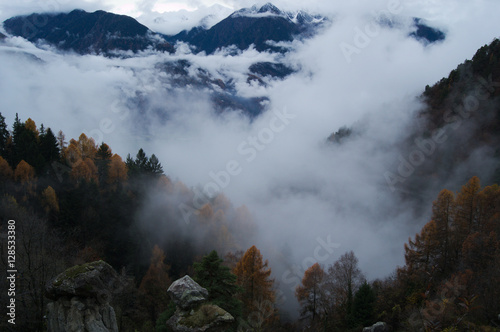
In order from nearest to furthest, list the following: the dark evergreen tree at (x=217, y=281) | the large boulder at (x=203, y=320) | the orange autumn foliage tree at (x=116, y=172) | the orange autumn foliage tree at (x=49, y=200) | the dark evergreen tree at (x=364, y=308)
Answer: the large boulder at (x=203, y=320), the dark evergreen tree at (x=217, y=281), the dark evergreen tree at (x=364, y=308), the orange autumn foliage tree at (x=49, y=200), the orange autumn foliage tree at (x=116, y=172)

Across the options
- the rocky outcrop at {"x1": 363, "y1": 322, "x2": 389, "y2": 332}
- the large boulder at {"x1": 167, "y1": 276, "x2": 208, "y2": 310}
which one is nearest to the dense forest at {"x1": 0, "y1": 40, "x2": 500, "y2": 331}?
the rocky outcrop at {"x1": 363, "y1": 322, "x2": 389, "y2": 332}

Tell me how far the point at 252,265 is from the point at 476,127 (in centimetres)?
8072

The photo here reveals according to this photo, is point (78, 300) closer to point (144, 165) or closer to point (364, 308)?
point (364, 308)

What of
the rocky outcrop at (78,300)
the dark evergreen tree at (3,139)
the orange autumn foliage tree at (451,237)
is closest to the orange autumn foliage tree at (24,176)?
the dark evergreen tree at (3,139)

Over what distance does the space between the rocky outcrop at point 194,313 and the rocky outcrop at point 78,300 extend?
2630mm

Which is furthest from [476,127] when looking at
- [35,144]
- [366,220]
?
[35,144]

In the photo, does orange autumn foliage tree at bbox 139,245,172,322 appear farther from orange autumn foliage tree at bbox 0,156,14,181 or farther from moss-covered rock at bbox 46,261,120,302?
moss-covered rock at bbox 46,261,120,302

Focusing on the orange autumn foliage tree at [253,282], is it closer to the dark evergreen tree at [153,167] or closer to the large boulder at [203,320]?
the large boulder at [203,320]

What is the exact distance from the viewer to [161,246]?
182 ft

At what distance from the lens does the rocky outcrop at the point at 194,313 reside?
981 centimetres

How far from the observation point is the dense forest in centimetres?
2081

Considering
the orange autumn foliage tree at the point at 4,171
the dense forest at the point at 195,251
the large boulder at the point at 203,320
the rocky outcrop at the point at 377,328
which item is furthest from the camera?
the orange autumn foliage tree at the point at 4,171

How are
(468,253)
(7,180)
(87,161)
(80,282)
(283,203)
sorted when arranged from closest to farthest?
(80,282)
(468,253)
(7,180)
(87,161)
(283,203)

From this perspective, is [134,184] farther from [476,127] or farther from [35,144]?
[476,127]
